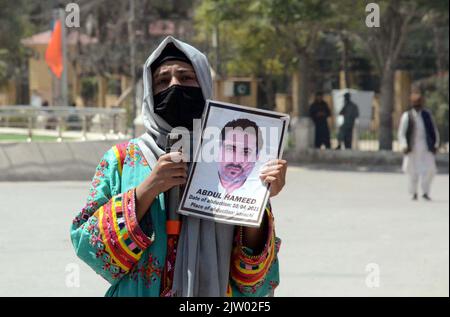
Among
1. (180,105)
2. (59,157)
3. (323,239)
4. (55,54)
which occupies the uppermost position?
(55,54)

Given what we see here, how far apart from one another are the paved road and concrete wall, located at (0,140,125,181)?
1158 millimetres

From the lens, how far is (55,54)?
2409cm

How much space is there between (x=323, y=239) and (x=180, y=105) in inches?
328

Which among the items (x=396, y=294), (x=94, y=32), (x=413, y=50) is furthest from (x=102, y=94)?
(x=396, y=294)

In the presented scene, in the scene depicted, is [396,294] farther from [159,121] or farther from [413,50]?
[413,50]

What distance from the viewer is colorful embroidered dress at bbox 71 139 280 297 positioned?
2.56m

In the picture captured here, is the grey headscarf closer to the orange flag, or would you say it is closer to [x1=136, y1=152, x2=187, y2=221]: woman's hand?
[x1=136, y1=152, x2=187, y2=221]: woman's hand

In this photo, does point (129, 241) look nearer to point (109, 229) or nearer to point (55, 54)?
point (109, 229)

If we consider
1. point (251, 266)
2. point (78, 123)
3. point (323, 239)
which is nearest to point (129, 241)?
point (251, 266)

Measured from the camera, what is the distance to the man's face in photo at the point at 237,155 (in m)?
2.49

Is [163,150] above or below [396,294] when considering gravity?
above

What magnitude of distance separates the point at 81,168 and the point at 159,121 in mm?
9052

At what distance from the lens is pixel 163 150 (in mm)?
2594

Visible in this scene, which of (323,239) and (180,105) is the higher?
(180,105)
